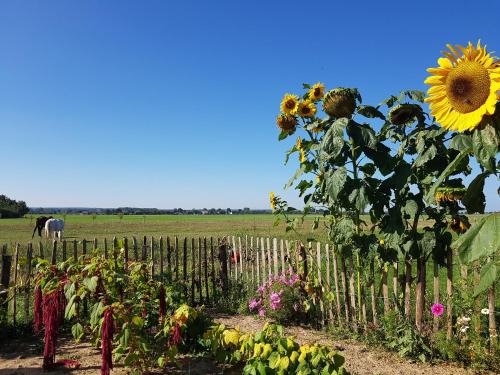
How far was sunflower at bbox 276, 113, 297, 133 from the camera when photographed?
4.93 metres

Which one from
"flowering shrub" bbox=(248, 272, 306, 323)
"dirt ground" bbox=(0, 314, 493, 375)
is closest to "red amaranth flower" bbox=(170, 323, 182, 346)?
"dirt ground" bbox=(0, 314, 493, 375)

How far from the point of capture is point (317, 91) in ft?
15.8

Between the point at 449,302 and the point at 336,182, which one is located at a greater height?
the point at 336,182

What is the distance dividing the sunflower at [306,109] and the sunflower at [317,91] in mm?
A: 79

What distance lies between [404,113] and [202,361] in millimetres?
3387

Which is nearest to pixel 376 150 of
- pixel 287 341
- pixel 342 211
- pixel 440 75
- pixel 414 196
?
pixel 414 196

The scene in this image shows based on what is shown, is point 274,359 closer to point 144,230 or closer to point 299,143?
point 299,143

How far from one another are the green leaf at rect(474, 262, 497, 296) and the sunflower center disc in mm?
527

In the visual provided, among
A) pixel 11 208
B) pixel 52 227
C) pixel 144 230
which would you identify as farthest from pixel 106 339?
pixel 11 208

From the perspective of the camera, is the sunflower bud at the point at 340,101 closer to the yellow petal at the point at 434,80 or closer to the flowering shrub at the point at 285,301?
the yellow petal at the point at 434,80

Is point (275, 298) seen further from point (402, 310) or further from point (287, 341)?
point (287, 341)

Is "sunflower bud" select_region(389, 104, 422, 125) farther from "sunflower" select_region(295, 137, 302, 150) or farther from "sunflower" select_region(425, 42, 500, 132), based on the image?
"sunflower" select_region(425, 42, 500, 132)

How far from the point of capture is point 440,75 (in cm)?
158

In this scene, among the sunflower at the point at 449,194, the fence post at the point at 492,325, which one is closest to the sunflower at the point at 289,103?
the sunflower at the point at 449,194
